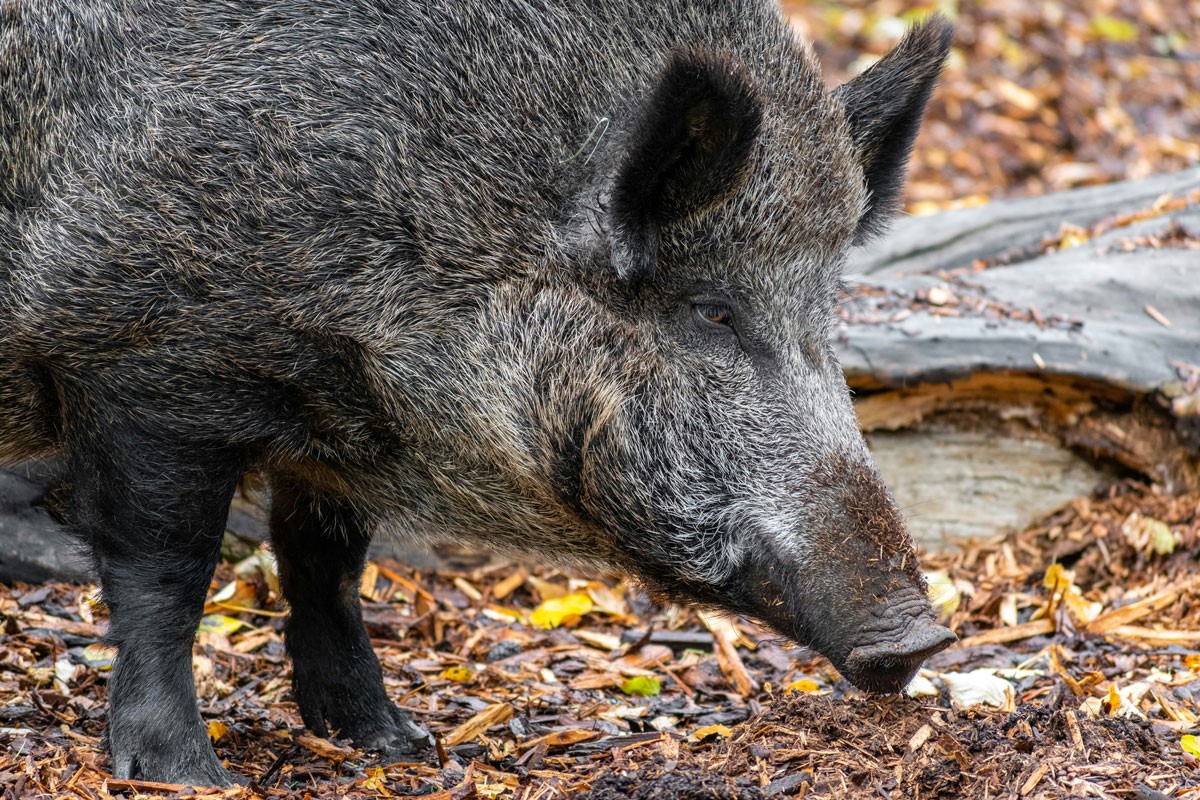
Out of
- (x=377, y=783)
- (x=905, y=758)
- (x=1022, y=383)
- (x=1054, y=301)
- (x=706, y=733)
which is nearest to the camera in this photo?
(x=905, y=758)

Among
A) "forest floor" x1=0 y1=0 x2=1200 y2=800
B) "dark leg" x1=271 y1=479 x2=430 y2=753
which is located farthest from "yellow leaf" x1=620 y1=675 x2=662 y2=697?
"dark leg" x1=271 y1=479 x2=430 y2=753

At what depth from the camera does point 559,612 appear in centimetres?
617

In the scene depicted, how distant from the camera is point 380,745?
4.76 metres

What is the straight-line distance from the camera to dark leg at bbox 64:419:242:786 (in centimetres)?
398

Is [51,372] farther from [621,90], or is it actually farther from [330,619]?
[621,90]

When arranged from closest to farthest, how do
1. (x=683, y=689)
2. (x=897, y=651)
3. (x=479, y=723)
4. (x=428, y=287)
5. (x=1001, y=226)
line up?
(x=897, y=651) → (x=428, y=287) → (x=479, y=723) → (x=683, y=689) → (x=1001, y=226)

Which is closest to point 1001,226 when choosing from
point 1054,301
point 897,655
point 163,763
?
→ point 1054,301

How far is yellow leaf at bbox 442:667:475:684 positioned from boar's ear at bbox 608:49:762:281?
2171 millimetres

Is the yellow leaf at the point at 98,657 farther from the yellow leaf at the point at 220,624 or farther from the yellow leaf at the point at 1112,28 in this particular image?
the yellow leaf at the point at 1112,28

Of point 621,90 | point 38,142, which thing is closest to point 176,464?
point 38,142

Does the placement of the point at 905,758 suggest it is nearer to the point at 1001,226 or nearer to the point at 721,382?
the point at 721,382

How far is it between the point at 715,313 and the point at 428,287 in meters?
0.85

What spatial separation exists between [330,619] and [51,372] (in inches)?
53.1

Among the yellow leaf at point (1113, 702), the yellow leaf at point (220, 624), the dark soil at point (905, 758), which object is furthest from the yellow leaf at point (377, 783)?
the yellow leaf at point (1113, 702)
